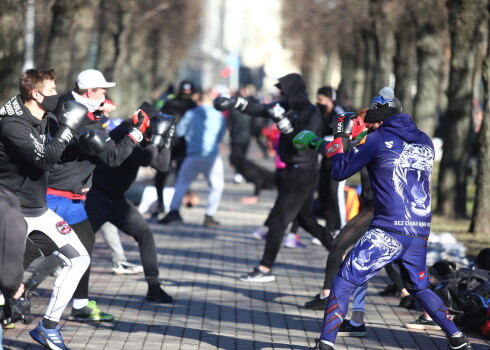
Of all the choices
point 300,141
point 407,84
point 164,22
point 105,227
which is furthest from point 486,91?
point 164,22

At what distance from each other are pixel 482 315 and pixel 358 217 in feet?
4.18

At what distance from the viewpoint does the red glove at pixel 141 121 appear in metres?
8.30

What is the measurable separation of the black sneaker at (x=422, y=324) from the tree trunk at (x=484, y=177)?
18.9 feet

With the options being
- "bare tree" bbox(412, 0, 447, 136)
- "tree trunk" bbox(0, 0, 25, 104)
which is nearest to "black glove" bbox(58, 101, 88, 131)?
"tree trunk" bbox(0, 0, 25, 104)

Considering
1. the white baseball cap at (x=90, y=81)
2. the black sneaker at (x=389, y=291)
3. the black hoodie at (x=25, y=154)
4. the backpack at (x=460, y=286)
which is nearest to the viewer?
the black hoodie at (x=25, y=154)

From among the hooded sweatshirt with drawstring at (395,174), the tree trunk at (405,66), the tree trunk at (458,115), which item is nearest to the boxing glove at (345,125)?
the hooded sweatshirt with drawstring at (395,174)

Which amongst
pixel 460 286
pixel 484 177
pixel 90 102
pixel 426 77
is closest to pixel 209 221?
pixel 484 177

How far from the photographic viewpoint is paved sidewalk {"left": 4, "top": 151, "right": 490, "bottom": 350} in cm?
807

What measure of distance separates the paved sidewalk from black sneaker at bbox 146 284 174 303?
8 cm

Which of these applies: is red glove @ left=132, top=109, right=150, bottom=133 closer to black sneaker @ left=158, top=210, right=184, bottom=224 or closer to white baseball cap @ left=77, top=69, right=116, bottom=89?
white baseball cap @ left=77, top=69, right=116, bottom=89

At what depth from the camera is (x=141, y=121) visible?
8.30m

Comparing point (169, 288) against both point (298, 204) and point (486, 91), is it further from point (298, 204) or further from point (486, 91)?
point (486, 91)

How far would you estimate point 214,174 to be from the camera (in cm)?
1592

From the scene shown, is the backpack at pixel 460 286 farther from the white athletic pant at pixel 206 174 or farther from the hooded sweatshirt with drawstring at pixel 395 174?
the white athletic pant at pixel 206 174
